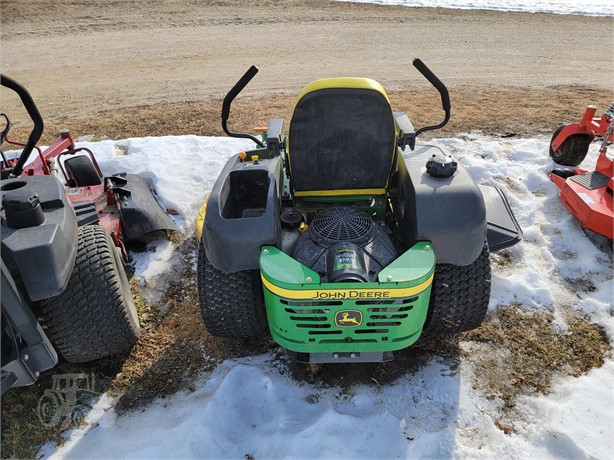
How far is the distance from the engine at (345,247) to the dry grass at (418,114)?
3780 millimetres

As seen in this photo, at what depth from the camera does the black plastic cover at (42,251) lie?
204cm

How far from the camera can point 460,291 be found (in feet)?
8.78

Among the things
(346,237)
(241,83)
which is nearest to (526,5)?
(241,83)

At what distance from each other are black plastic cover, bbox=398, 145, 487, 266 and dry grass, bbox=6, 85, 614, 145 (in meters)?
3.77

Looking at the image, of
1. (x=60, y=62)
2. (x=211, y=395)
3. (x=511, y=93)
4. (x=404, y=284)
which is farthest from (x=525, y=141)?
(x=60, y=62)

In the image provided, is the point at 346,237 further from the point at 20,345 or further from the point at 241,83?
the point at 20,345

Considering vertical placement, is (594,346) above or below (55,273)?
below

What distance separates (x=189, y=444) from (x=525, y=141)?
16.8 feet

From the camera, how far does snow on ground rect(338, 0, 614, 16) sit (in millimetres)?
14656

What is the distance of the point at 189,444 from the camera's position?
7.81ft

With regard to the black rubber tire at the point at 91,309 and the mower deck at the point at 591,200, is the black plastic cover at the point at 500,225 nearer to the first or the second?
the mower deck at the point at 591,200

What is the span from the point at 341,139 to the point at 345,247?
868 mm

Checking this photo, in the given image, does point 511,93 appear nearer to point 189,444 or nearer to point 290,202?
point 290,202

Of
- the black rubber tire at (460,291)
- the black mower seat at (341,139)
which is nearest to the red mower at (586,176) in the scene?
the black rubber tire at (460,291)
